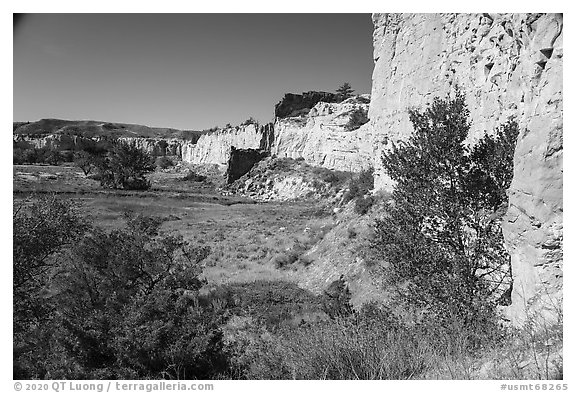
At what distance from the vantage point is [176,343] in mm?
6578

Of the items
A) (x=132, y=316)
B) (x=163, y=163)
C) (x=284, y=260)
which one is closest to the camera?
(x=132, y=316)

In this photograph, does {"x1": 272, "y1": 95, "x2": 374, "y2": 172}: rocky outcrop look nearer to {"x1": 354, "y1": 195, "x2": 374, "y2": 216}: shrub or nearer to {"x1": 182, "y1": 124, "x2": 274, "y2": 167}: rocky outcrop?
{"x1": 182, "y1": 124, "x2": 274, "y2": 167}: rocky outcrop

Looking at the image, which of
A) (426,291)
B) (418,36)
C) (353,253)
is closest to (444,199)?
(426,291)

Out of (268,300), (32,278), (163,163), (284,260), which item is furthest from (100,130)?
(32,278)

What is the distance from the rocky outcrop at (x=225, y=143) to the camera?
61.0m

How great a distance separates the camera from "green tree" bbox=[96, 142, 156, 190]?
168 ft

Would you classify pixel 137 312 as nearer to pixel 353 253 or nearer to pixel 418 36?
pixel 353 253

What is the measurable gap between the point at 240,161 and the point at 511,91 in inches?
1963

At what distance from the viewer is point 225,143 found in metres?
76.2

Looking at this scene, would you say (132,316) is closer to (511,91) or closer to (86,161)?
(511,91)

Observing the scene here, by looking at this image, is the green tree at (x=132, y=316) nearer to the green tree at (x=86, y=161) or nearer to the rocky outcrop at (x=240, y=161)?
the rocky outcrop at (x=240, y=161)

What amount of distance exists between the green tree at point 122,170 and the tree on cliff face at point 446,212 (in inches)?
1943
